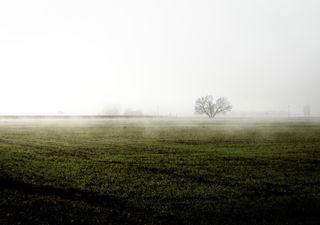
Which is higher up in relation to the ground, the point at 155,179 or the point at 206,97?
the point at 206,97

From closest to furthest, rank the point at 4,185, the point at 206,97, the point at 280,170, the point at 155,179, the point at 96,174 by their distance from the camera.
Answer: the point at 4,185 < the point at 155,179 < the point at 96,174 < the point at 280,170 < the point at 206,97

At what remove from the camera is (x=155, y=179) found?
56.4 feet

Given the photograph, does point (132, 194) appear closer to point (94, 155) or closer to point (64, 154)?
point (94, 155)

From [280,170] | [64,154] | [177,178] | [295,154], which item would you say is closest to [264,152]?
[295,154]

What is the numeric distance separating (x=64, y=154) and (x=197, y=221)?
1893 centimetres

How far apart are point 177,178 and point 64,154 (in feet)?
44.7

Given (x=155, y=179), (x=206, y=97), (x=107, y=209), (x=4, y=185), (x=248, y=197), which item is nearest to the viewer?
(x=107, y=209)

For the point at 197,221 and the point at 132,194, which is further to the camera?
the point at 132,194

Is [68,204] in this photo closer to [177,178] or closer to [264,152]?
[177,178]

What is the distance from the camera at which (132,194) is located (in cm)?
1426

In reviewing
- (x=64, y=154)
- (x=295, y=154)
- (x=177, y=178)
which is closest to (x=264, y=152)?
(x=295, y=154)

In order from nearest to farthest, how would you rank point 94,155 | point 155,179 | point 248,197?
point 248,197, point 155,179, point 94,155

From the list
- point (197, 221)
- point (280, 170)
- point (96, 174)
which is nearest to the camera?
point (197, 221)

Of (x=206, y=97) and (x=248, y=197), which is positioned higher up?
(x=206, y=97)
